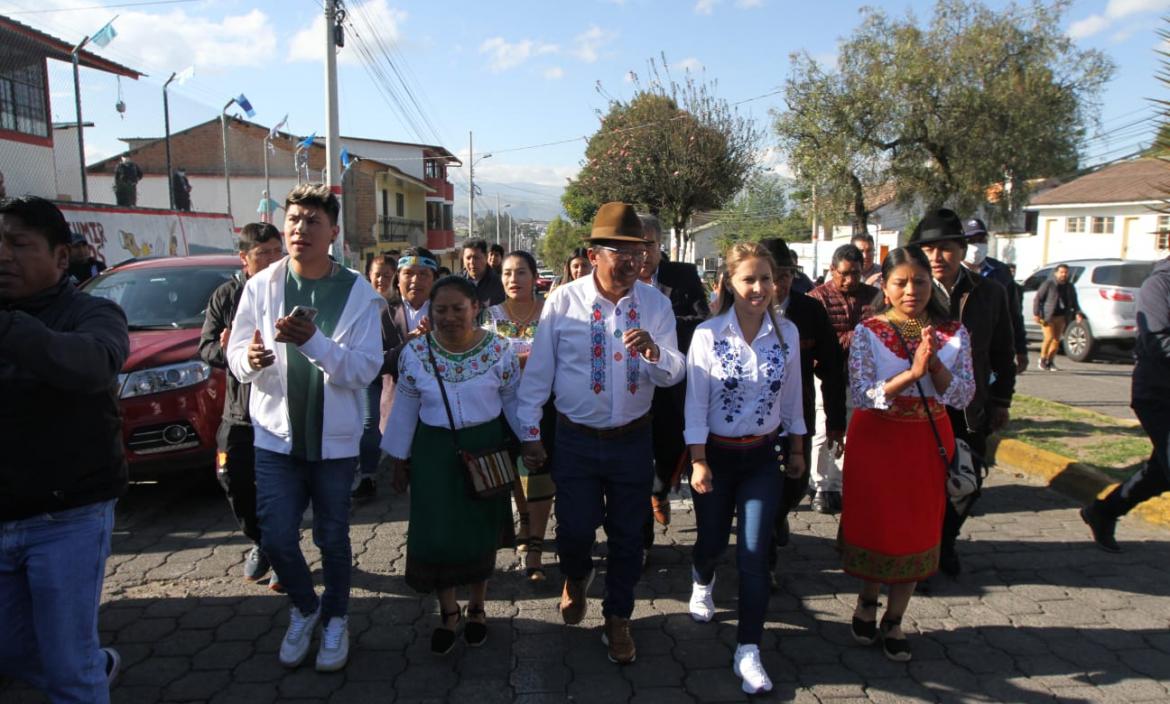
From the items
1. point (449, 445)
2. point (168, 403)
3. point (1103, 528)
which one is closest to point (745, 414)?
point (449, 445)

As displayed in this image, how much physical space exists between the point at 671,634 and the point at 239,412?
2442 mm

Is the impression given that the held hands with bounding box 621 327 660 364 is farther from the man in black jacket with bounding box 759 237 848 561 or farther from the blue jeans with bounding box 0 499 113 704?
the blue jeans with bounding box 0 499 113 704

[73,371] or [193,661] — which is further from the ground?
[73,371]

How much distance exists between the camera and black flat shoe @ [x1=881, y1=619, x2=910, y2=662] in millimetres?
3668

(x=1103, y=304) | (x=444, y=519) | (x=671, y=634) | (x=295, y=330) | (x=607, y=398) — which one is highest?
(x=295, y=330)

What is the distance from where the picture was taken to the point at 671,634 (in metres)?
3.96

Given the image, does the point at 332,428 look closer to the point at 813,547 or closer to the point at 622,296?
the point at 622,296

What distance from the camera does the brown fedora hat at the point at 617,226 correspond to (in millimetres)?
3635

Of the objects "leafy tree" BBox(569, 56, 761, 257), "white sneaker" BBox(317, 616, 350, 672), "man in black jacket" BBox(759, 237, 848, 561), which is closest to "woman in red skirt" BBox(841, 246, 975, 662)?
"man in black jacket" BBox(759, 237, 848, 561)

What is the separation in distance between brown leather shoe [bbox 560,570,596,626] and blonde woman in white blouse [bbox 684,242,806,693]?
2.32 ft

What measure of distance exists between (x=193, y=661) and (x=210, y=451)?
2.30m

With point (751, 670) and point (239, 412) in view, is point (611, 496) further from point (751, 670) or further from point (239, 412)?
point (239, 412)

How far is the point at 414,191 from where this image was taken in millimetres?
51562

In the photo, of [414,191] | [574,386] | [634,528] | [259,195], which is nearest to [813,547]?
[634,528]
